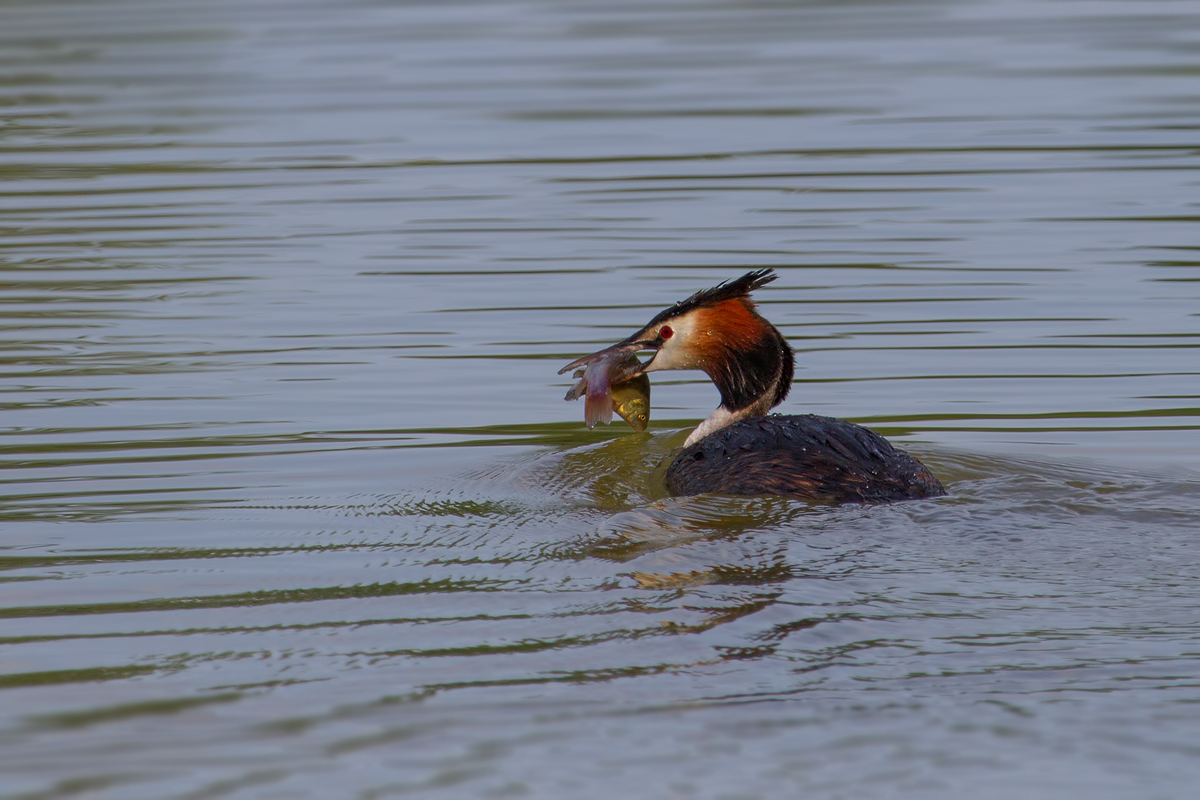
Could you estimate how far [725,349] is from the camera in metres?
8.00

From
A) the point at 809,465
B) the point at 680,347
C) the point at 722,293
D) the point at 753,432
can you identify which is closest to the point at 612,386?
the point at 680,347

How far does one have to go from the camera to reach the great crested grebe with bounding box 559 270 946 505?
22.3ft

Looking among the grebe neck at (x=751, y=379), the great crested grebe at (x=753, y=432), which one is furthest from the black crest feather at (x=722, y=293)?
the grebe neck at (x=751, y=379)

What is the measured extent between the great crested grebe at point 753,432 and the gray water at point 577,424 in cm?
21

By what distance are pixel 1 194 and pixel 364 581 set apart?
9840 mm

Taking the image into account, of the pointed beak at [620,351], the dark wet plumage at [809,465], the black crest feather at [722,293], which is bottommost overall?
the dark wet plumage at [809,465]

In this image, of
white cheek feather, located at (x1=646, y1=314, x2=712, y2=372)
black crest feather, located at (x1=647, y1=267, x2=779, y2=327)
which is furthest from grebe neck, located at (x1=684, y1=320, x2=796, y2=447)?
black crest feather, located at (x1=647, y1=267, x2=779, y2=327)

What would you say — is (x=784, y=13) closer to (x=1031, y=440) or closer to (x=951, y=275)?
(x=951, y=275)

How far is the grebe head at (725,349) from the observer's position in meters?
7.89

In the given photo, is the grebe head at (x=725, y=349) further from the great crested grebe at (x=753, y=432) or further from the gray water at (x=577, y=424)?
the gray water at (x=577, y=424)

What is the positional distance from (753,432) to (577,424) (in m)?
1.85

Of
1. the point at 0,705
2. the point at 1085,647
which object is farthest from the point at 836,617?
the point at 0,705

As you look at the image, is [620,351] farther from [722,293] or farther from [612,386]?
[722,293]

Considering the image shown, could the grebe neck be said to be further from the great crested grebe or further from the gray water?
the gray water
